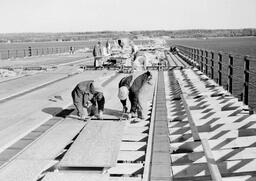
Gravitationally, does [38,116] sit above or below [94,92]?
below

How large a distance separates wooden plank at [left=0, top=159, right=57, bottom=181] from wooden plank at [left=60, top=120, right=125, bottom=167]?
1.18 ft

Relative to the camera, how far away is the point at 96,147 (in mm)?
6562

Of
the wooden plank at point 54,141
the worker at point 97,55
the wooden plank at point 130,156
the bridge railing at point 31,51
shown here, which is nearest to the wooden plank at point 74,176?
the wooden plank at point 130,156

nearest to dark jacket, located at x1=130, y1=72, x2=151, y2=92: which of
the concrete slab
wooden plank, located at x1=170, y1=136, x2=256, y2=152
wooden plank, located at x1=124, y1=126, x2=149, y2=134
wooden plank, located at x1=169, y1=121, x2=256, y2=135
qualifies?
wooden plank, located at x1=124, y1=126, x2=149, y2=134

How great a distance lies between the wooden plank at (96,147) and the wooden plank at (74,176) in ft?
0.53

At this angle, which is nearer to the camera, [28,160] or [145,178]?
[145,178]

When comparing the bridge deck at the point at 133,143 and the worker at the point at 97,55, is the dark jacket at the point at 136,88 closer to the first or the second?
the bridge deck at the point at 133,143

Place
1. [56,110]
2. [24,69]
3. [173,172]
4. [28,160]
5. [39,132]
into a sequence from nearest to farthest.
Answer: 1. [173,172]
2. [28,160]
3. [39,132]
4. [56,110]
5. [24,69]

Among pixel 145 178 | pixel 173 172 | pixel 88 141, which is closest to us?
pixel 145 178

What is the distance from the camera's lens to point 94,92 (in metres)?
9.11

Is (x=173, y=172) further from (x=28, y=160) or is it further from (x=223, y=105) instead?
(x=223, y=105)

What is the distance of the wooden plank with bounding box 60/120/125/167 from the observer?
5879 millimetres

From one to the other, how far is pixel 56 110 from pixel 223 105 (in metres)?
4.54

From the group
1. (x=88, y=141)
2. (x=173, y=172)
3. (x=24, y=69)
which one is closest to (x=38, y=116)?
(x=88, y=141)
